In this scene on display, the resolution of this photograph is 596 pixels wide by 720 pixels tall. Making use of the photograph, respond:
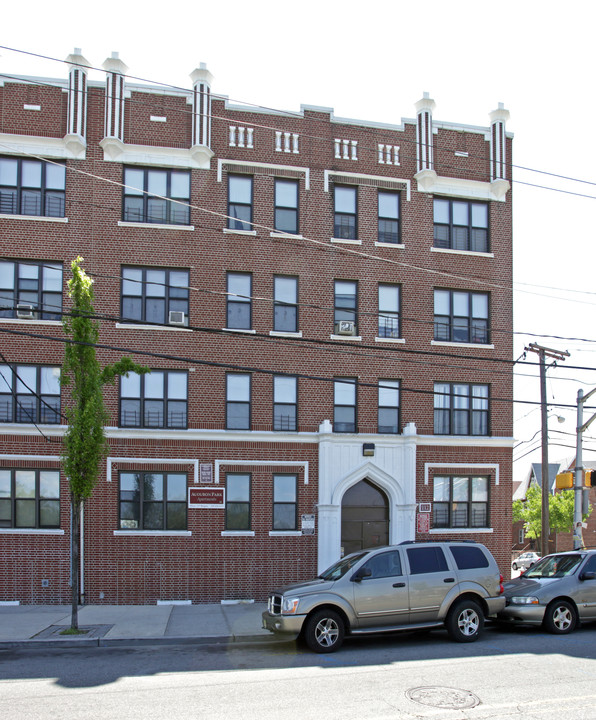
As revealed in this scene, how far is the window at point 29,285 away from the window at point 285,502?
25.0ft

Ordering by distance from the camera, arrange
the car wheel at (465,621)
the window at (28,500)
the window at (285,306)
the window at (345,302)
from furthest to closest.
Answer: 1. the window at (345,302)
2. the window at (285,306)
3. the window at (28,500)
4. the car wheel at (465,621)

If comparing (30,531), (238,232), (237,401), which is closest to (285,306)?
(238,232)

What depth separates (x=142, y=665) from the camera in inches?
460

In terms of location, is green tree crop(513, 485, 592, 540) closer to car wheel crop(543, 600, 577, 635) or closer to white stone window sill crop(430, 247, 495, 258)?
white stone window sill crop(430, 247, 495, 258)

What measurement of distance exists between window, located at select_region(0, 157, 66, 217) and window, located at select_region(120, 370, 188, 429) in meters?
5.12

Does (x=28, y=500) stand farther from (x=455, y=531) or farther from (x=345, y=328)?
(x=455, y=531)

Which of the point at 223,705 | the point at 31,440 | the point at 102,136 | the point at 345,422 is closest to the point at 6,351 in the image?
the point at 31,440

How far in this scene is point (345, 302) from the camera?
21797 mm

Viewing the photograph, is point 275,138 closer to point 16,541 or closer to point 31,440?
point 31,440

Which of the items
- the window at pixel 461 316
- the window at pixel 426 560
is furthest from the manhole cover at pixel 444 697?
the window at pixel 461 316

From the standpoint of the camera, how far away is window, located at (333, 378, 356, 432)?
70.1 feet

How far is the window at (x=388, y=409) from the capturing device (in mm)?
21672

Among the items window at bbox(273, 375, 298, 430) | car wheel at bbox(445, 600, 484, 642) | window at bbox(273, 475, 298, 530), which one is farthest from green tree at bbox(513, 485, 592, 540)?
car wheel at bbox(445, 600, 484, 642)

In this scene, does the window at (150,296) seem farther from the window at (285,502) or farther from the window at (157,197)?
the window at (285,502)
